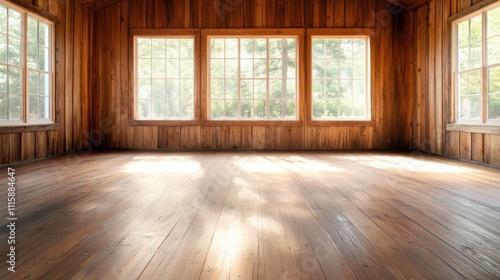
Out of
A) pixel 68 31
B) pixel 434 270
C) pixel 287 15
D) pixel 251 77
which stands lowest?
pixel 434 270

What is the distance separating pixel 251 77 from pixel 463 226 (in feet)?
17.4

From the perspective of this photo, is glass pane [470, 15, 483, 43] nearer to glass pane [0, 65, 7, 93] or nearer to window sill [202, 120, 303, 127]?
window sill [202, 120, 303, 127]

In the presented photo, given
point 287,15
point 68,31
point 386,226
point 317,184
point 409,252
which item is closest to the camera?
point 409,252

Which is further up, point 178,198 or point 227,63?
point 227,63

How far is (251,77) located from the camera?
6961 mm

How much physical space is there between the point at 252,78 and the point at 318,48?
4.52 ft

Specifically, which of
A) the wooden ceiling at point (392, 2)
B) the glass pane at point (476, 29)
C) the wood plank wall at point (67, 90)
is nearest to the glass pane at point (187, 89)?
the wood plank wall at point (67, 90)

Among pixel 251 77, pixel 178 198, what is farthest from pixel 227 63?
pixel 178 198

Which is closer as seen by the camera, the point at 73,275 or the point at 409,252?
the point at 73,275

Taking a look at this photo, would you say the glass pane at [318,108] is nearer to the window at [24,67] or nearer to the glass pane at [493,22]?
the glass pane at [493,22]

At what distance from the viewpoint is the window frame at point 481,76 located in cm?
484

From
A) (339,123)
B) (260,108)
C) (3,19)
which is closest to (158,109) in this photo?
(260,108)

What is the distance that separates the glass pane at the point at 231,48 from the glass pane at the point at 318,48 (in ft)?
4.86

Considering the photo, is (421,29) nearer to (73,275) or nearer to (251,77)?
(251,77)
